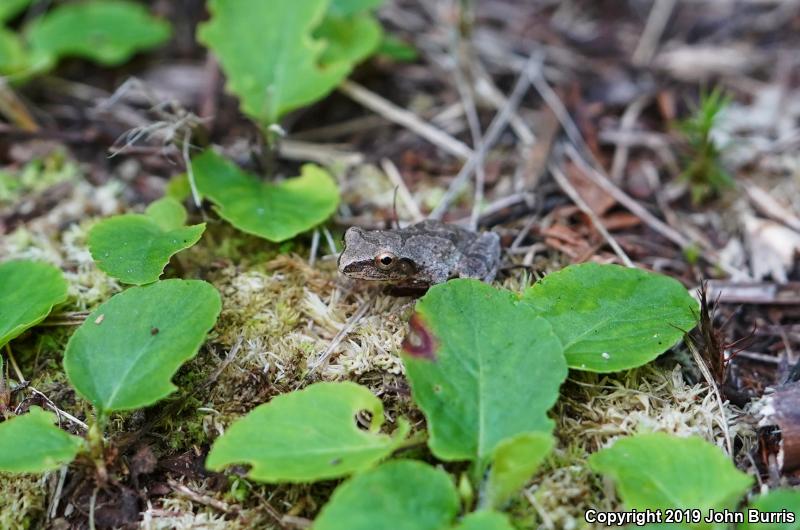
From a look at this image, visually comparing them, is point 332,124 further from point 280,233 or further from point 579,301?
point 579,301

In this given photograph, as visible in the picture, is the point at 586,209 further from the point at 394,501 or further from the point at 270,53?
the point at 394,501

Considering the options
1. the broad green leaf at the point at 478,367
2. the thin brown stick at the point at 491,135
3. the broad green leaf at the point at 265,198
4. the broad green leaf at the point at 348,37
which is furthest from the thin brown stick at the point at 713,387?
the broad green leaf at the point at 348,37

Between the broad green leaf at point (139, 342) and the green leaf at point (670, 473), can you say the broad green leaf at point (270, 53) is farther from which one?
the green leaf at point (670, 473)

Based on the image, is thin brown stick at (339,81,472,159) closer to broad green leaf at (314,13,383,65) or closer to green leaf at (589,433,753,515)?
broad green leaf at (314,13,383,65)

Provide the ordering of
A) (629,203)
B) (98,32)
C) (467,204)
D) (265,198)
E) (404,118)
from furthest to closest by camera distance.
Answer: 1. (98,32)
2. (404,118)
3. (467,204)
4. (629,203)
5. (265,198)

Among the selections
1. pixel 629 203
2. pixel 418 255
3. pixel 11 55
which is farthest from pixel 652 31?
pixel 11 55

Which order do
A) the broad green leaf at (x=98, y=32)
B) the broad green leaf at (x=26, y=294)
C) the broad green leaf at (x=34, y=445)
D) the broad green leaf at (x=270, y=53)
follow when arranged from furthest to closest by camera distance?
1. the broad green leaf at (x=98, y=32)
2. the broad green leaf at (x=270, y=53)
3. the broad green leaf at (x=26, y=294)
4. the broad green leaf at (x=34, y=445)
